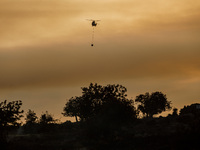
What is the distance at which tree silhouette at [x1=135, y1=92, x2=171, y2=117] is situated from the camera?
574ft

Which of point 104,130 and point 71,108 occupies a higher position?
point 71,108

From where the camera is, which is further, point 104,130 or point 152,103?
point 152,103

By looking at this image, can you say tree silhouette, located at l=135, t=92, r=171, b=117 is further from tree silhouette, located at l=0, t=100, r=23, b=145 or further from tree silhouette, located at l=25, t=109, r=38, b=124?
tree silhouette, located at l=0, t=100, r=23, b=145

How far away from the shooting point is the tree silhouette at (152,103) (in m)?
175

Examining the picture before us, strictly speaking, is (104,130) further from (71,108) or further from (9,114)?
(71,108)

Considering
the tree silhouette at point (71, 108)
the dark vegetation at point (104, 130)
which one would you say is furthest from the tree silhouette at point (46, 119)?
the tree silhouette at point (71, 108)

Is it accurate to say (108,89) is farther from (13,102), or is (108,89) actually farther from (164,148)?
(164,148)

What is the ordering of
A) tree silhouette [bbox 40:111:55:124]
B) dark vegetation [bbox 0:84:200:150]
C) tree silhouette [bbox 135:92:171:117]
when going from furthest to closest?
tree silhouette [bbox 135:92:171:117] < tree silhouette [bbox 40:111:55:124] < dark vegetation [bbox 0:84:200:150]

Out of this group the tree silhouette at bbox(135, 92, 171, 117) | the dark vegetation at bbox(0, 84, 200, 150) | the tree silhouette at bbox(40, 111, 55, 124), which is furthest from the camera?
the tree silhouette at bbox(135, 92, 171, 117)

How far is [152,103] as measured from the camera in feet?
575

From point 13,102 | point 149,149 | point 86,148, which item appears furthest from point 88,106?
point 149,149

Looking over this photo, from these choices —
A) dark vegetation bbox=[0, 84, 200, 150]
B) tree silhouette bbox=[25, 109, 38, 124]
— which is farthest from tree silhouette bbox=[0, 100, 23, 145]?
tree silhouette bbox=[25, 109, 38, 124]

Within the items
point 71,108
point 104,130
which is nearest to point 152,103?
point 71,108

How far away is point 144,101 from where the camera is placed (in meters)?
176
